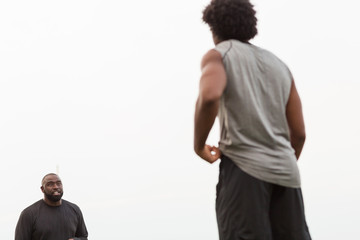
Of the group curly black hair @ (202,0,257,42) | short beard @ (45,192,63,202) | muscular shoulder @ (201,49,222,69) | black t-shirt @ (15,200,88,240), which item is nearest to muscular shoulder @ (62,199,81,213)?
black t-shirt @ (15,200,88,240)

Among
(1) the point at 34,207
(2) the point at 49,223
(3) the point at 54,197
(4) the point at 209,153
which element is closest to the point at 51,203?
(3) the point at 54,197

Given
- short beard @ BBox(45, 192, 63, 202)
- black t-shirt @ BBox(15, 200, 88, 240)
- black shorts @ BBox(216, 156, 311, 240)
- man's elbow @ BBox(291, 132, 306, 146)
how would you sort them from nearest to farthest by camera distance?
black shorts @ BBox(216, 156, 311, 240), man's elbow @ BBox(291, 132, 306, 146), black t-shirt @ BBox(15, 200, 88, 240), short beard @ BBox(45, 192, 63, 202)

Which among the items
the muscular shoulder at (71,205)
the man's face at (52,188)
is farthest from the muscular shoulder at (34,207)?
the muscular shoulder at (71,205)

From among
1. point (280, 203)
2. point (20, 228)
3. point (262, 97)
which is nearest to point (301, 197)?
point (280, 203)

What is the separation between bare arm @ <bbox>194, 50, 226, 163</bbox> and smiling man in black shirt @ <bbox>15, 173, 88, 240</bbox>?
640 cm

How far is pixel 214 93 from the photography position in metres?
3.23

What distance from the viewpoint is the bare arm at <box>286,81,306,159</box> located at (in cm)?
362

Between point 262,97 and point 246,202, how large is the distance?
0.54 metres

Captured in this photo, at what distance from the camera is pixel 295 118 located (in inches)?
143

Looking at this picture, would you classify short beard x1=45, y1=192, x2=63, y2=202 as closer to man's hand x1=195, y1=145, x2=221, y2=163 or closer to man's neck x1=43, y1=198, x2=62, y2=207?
man's neck x1=43, y1=198, x2=62, y2=207

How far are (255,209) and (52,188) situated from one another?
6775mm

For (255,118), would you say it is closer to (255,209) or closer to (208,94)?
(208,94)

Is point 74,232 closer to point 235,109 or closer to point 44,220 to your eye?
point 44,220

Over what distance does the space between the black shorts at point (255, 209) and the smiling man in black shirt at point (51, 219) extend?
20.8ft
